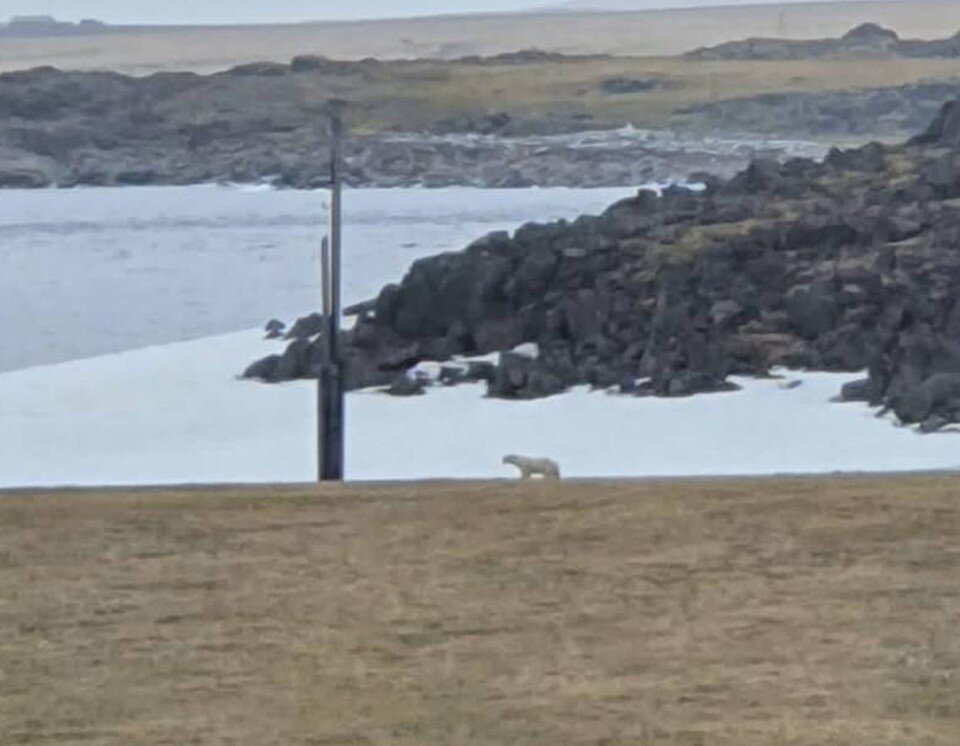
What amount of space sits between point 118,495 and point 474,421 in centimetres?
375

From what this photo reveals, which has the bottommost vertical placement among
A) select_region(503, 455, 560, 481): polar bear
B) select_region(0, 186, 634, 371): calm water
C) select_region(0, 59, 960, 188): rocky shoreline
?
select_region(503, 455, 560, 481): polar bear

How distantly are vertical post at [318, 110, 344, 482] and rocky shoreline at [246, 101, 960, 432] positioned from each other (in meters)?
2.58

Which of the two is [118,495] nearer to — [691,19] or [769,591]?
[769,591]

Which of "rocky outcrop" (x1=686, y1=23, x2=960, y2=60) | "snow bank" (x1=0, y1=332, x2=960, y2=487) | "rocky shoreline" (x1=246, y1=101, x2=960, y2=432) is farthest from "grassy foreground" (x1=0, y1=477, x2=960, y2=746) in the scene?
"rocky shoreline" (x1=246, y1=101, x2=960, y2=432)

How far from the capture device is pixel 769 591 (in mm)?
3711

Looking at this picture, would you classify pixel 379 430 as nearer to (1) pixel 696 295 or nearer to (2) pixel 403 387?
(2) pixel 403 387

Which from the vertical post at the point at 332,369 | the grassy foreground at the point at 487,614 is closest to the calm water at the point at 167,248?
the vertical post at the point at 332,369

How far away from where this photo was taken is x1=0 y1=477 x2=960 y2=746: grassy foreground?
10.0 feet

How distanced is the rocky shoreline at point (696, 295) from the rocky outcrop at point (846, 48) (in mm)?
1313

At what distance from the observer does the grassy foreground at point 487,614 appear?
3057 mm

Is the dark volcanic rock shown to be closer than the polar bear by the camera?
No

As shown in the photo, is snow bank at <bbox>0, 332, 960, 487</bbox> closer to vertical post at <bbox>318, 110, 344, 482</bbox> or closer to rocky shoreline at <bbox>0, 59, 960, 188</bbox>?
vertical post at <bbox>318, 110, 344, 482</bbox>

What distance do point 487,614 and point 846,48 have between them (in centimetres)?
→ 435

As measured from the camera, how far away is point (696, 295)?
9594 millimetres
